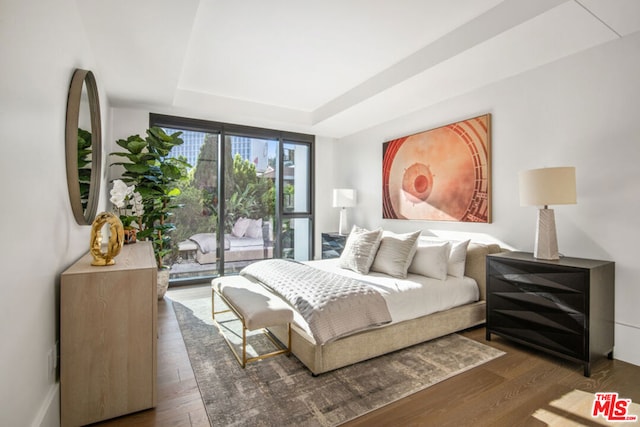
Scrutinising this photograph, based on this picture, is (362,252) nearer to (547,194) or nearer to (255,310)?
(255,310)

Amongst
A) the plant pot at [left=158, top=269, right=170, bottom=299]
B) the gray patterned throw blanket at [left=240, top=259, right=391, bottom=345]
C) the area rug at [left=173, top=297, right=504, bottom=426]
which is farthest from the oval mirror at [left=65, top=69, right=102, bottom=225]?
the plant pot at [left=158, top=269, right=170, bottom=299]

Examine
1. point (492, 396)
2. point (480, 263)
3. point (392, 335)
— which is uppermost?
point (480, 263)

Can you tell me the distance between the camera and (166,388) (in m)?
2.07

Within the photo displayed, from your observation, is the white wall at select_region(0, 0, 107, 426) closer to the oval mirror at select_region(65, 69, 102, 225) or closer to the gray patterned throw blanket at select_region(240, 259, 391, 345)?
the oval mirror at select_region(65, 69, 102, 225)

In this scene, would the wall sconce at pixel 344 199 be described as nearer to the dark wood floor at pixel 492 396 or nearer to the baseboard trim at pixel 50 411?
the dark wood floor at pixel 492 396

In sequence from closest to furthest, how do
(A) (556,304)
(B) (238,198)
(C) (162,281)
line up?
1. (A) (556,304)
2. (C) (162,281)
3. (B) (238,198)

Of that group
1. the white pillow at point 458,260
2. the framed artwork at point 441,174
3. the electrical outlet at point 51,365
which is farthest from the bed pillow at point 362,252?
the electrical outlet at point 51,365

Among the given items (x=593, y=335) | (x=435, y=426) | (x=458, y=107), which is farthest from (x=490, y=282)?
(x=458, y=107)

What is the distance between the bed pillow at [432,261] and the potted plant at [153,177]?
2913 millimetres

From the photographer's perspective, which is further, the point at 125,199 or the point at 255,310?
the point at 125,199

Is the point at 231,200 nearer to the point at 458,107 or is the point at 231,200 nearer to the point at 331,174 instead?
the point at 331,174

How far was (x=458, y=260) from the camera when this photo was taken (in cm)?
318

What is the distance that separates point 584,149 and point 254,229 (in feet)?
13.9

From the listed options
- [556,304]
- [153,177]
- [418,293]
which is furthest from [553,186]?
[153,177]
